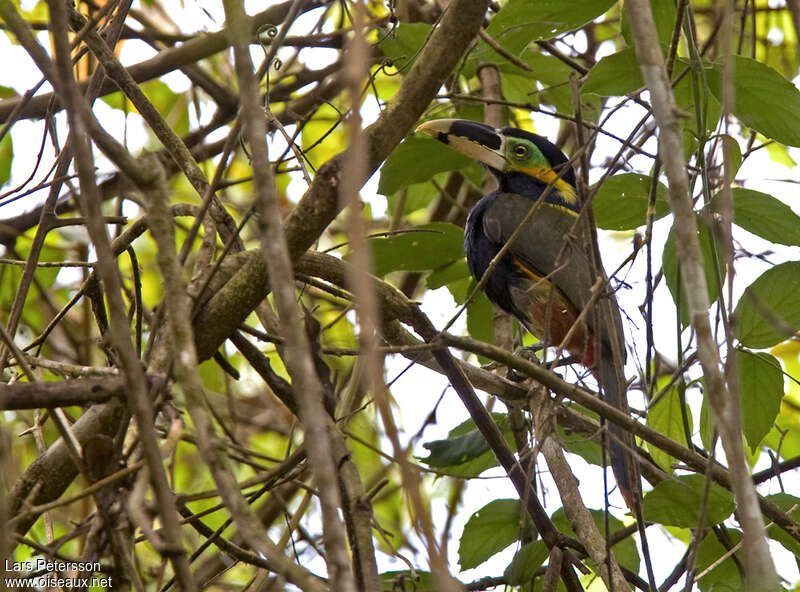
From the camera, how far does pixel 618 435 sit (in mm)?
3279

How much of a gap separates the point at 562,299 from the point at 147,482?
10.1ft

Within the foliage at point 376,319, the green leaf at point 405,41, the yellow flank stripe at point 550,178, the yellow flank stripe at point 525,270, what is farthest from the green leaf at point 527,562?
the yellow flank stripe at point 550,178

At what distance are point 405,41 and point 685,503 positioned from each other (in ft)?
5.62

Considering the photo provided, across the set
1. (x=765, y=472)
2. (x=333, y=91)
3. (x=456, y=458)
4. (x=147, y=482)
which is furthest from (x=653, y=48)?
(x=333, y=91)

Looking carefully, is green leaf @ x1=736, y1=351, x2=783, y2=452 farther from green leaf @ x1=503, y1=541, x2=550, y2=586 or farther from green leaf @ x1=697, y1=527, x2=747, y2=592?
green leaf @ x1=503, y1=541, x2=550, y2=586

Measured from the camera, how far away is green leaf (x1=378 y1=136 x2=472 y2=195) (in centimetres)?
318

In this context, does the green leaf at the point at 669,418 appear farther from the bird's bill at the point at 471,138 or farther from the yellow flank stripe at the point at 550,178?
the yellow flank stripe at the point at 550,178

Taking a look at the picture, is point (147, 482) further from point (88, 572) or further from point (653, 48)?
point (653, 48)

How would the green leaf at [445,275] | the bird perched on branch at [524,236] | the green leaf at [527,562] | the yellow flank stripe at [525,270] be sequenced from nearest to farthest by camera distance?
the green leaf at [527,562], the green leaf at [445,275], the bird perched on branch at [524,236], the yellow flank stripe at [525,270]

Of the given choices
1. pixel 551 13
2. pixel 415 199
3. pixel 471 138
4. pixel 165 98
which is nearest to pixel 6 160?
pixel 165 98

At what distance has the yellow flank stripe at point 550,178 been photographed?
4664 mm

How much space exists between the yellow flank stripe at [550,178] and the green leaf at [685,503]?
236 cm

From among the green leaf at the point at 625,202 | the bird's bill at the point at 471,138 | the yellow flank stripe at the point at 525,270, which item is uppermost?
the bird's bill at the point at 471,138

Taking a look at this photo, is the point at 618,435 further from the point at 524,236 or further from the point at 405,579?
the point at 524,236
